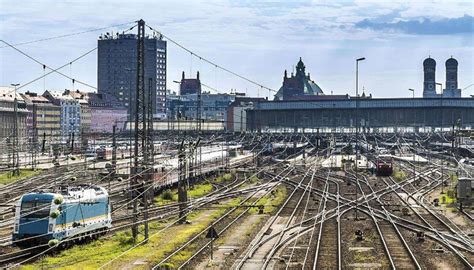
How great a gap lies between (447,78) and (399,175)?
127 metres

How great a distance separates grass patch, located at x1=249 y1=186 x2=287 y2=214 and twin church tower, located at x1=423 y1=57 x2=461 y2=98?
132 m

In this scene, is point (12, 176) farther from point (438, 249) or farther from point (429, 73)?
point (429, 73)

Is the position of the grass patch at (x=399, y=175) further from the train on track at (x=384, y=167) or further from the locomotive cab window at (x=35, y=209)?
the locomotive cab window at (x=35, y=209)

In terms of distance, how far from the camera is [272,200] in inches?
1876

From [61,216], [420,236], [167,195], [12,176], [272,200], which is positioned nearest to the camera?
[61,216]

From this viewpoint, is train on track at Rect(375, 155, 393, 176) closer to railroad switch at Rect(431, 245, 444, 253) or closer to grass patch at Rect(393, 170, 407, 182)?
grass patch at Rect(393, 170, 407, 182)

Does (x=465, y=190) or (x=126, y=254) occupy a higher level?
(x=465, y=190)

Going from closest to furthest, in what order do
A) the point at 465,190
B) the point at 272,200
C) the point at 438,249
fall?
the point at 438,249 < the point at 465,190 < the point at 272,200

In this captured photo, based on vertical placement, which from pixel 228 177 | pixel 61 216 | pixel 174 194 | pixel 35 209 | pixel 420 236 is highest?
pixel 35 209

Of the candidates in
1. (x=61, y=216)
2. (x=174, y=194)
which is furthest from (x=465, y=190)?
(x=61, y=216)

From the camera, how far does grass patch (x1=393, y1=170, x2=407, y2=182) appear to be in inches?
2616

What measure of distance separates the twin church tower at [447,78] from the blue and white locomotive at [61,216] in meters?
157

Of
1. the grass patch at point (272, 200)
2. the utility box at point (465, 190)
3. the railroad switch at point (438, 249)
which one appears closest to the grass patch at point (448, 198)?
the utility box at point (465, 190)

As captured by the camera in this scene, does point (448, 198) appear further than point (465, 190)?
Yes
